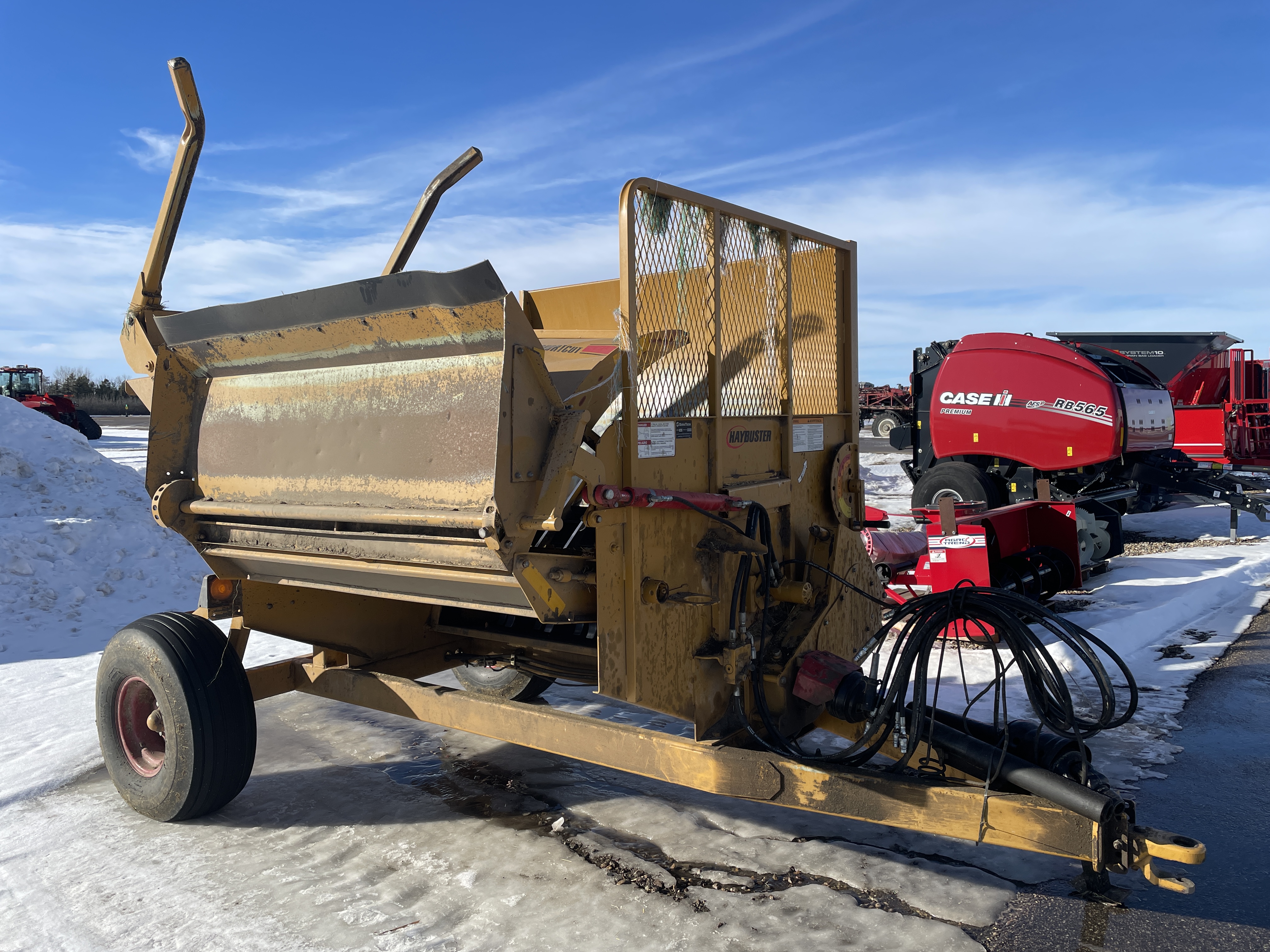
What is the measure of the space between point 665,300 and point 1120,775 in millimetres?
3309

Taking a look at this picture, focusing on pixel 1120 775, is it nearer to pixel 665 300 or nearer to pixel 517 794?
pixel 517 794

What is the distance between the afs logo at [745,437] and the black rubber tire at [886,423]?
24183 millimetres

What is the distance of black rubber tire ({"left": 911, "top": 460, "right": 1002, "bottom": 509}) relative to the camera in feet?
34.4

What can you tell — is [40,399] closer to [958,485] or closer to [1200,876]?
[958,485]

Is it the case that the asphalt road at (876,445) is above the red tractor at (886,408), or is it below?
below

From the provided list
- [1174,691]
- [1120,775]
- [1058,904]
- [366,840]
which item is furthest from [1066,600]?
[366,840]

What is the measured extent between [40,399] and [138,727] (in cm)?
2639

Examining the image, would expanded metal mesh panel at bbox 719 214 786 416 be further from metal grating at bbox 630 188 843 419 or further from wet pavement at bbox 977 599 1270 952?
wet pavement at bbox 977 599 1270 952

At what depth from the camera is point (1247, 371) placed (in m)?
15.0

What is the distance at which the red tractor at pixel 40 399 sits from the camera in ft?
85.3

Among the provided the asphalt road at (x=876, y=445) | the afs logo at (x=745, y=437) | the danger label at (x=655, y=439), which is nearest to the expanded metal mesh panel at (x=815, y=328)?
the afs logo at (x=745, y=437)

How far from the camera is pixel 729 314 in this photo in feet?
12.1

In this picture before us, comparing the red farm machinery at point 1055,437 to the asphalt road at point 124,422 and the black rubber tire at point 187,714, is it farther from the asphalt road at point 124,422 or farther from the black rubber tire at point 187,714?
the asphalt road at point 124,422

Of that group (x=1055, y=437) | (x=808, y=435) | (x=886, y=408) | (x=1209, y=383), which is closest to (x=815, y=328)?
(x=808, y=435)
